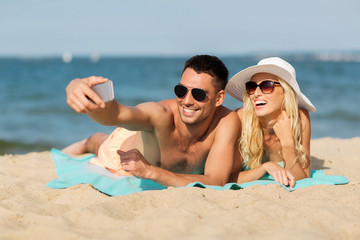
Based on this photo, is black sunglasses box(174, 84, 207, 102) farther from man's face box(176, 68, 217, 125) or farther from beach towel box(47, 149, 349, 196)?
beach towel box(47, 149, 349, 196)

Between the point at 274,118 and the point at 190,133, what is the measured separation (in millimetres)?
920

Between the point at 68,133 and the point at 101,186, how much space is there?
5.73 metres

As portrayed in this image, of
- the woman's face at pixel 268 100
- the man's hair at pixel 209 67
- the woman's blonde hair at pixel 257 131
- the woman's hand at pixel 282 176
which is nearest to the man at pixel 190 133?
→ the man's hair at pixel 209 67

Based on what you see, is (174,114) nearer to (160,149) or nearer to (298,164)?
(160,149)

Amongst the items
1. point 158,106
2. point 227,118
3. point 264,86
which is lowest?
point 227,118

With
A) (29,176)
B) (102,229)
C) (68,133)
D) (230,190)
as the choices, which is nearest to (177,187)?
(230,190)

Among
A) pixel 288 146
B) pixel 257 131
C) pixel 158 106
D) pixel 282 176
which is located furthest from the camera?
pixel 257 131

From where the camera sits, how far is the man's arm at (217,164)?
147 inches

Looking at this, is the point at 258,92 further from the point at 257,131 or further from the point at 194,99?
the point at 194,99

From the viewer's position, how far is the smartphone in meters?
2.72

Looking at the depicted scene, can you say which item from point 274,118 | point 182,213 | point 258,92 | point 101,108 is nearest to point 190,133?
point 258,92

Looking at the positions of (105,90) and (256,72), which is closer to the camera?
(105,90)

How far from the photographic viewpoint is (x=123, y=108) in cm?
312

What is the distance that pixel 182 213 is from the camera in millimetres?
2889
